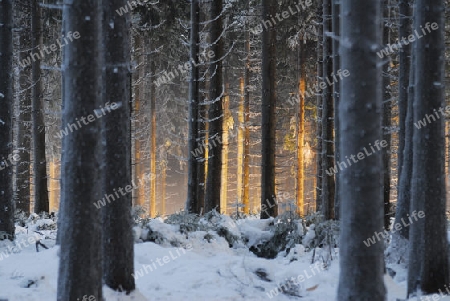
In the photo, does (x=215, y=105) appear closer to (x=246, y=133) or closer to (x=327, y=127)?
(x=327, y=127)

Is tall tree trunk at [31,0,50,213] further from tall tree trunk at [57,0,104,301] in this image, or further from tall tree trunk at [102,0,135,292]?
tall tree trunk at [57,0,104,301]

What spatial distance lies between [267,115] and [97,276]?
31.5 feet

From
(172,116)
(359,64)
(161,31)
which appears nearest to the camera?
(359,64)

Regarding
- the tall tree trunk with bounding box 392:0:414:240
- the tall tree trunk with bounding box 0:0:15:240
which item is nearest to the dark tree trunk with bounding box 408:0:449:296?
the tall tree trunk with bounding box 392:0:414:240

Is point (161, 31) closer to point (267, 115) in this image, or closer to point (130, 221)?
point (267, 115)

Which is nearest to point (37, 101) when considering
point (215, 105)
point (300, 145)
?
point (215, 105)

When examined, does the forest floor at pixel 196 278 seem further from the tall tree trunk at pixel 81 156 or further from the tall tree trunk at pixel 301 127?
the tall tree trunk at pixel 301 127

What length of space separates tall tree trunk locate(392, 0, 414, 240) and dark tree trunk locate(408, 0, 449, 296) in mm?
1588

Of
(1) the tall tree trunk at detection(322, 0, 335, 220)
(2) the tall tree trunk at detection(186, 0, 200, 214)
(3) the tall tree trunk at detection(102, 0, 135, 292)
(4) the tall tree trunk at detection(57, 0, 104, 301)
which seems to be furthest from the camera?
(2) the tall tree trunk at detection(186, 0, 200, 214)

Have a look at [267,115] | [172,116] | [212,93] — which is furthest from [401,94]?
[172,116]

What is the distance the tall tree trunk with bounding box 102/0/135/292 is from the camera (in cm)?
689

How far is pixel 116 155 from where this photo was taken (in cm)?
690

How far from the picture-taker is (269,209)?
572 inches

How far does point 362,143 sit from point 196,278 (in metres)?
4.29
